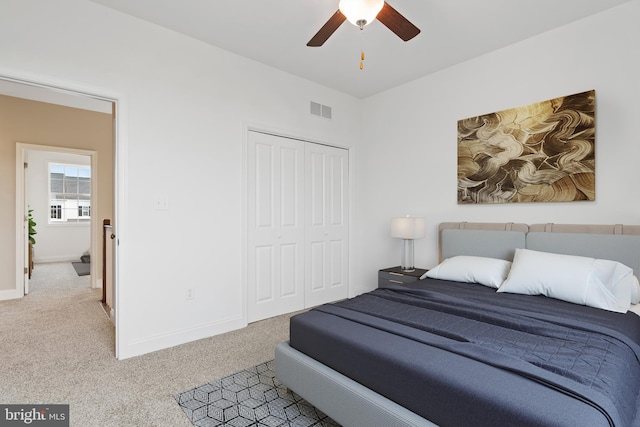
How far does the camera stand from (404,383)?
1.42 metres

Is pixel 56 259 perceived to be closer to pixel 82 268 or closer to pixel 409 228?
pixel 82 268

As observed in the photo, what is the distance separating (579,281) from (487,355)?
1.27 meters

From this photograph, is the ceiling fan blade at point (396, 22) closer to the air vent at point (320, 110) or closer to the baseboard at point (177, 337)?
the air vent at point (320, 110)

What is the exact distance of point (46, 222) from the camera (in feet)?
24.2

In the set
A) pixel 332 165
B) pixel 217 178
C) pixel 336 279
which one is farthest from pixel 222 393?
pixel 332 165

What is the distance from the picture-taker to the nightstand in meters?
3.44

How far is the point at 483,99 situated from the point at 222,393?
3.50 meters

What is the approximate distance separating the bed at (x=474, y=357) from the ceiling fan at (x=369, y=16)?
1790 millimetres

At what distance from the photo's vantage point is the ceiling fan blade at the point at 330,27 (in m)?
2.07

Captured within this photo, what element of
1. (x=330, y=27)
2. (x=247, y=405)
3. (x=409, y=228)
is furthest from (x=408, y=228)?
(x=247, y=405)

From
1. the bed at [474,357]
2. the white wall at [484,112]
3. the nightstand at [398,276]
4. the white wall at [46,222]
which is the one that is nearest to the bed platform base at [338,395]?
the bed at [474,357]

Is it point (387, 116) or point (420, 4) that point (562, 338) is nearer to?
point (420, 4)

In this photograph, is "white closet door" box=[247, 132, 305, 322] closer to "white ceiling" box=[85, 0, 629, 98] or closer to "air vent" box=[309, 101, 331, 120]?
"air vent" box=[309, 101, 331, 120]

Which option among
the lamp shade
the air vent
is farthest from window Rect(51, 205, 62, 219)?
the lamp shade
